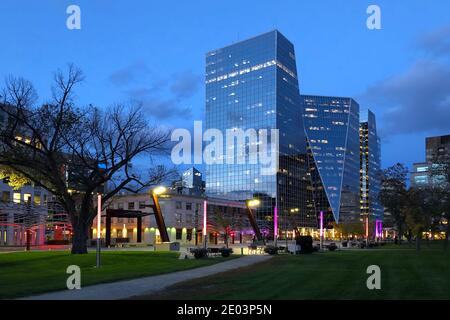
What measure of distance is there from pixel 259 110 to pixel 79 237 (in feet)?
478

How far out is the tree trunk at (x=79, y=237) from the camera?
42344 millimetres

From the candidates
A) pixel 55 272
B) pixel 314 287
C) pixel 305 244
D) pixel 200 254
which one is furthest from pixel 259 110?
pixel 314 287

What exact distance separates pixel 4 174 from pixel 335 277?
3075 centimetres

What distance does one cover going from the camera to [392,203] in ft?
292

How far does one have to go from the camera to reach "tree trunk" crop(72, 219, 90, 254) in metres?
42.3

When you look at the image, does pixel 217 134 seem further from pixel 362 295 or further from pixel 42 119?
pixel 362 295

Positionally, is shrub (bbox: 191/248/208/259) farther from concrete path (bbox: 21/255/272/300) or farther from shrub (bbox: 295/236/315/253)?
concrete path (bbox: 21/255/272/300)

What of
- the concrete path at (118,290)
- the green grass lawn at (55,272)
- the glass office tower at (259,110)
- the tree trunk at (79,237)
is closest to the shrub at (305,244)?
the green grass lawn at (55,272)

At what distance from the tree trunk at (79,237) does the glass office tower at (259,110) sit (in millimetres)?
137477

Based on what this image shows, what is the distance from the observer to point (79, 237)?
42.8 metres

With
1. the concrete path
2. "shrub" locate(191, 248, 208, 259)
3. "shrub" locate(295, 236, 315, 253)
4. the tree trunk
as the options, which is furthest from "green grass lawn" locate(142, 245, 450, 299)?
"shrub" locate(295, 236, 315, 253)

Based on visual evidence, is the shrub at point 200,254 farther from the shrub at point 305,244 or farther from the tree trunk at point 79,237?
the shrub at point 305,244
